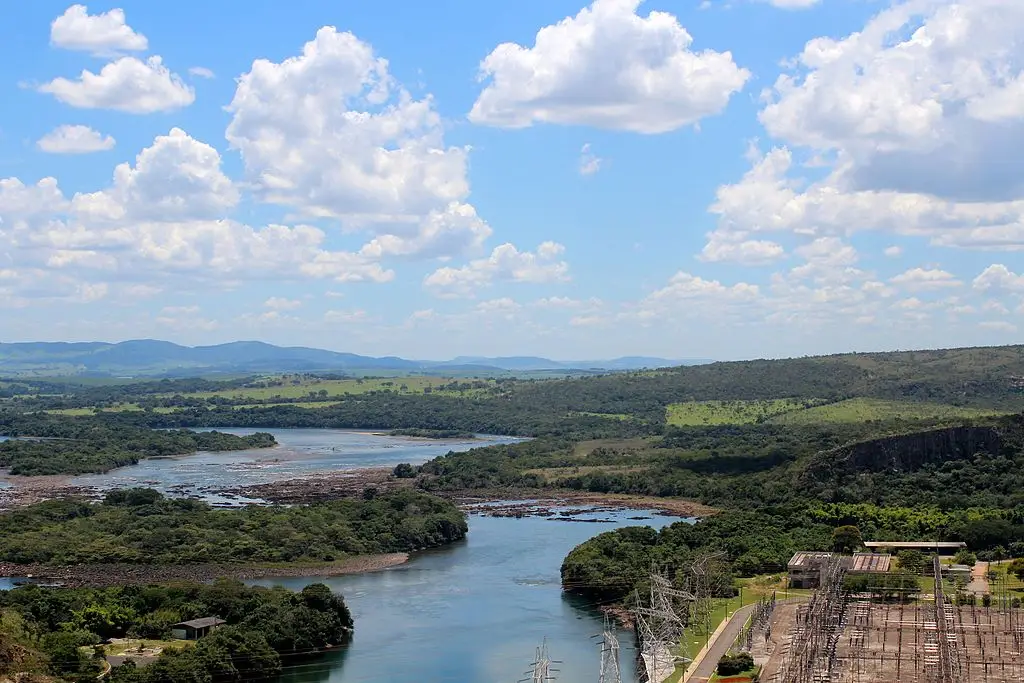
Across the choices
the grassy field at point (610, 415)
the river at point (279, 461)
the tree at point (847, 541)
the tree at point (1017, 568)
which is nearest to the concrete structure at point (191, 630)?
the tree at point (847, 541)

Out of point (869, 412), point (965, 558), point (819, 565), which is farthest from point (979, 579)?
point (869, 412)

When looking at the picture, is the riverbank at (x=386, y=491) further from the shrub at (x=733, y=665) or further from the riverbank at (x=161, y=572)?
the shrub at (x=733, y=665)

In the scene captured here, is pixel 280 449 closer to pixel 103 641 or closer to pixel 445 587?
pixel 445 587

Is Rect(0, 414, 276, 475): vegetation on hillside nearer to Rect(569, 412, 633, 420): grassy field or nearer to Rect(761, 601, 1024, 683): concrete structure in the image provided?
Rect(569, 412, 633, 420): grassy field

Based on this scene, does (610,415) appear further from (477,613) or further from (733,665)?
(733,665)

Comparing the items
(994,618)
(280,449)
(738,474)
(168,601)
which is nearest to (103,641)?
(168,601)
